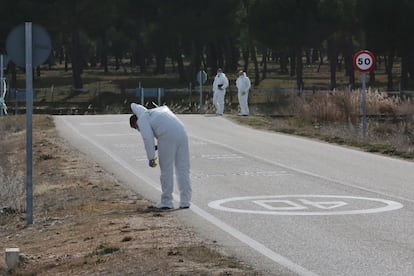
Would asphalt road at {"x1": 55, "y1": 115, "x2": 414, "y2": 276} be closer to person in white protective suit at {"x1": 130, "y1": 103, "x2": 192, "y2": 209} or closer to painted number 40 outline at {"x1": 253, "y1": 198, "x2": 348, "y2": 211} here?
painted number 40 outline at {"x1": 253, "y1": 198, "x2": 348, "y2": 211}

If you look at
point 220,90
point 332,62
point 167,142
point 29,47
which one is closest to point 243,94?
point 220,90

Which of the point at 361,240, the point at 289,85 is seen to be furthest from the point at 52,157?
the point at 289,85

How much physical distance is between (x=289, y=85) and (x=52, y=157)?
172 feet

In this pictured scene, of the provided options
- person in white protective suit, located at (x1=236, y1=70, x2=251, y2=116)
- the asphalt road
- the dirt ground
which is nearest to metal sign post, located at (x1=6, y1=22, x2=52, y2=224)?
the dirt ground

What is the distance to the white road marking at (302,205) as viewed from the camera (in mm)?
13359

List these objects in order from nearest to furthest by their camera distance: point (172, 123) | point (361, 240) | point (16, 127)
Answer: point (361, 240), point (172, 123), point (16, 127)

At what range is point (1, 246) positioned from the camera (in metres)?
12.8

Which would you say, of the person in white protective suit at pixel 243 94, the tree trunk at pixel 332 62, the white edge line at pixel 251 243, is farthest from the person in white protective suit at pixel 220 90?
Result: the tree trunk at pixel 332 62

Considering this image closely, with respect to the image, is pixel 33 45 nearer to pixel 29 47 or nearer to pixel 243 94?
pixel 29 47

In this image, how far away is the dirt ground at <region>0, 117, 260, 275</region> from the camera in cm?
968

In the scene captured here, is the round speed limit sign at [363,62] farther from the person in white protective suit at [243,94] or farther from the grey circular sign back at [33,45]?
the grey circular sign back at [33,45]

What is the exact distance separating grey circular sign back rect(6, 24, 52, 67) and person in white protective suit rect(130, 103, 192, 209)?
4.30ft

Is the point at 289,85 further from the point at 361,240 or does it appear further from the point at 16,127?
the point at 361,240

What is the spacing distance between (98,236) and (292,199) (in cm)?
382
